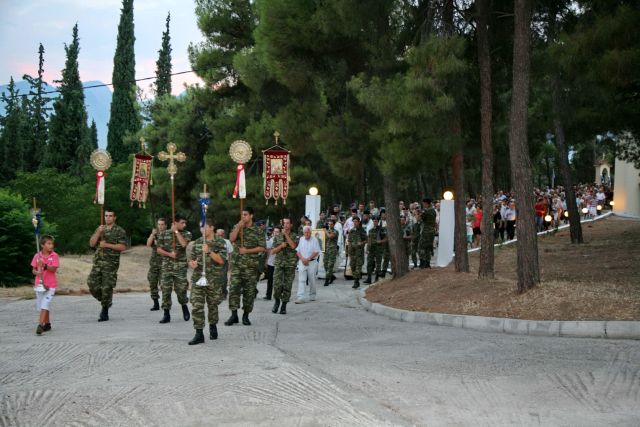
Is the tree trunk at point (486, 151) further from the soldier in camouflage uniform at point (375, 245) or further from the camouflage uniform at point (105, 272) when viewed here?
the camouflage uniform at point (105, 272)

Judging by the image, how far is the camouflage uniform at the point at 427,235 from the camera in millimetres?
20375

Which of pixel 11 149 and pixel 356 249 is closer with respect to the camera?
pixel 356 249

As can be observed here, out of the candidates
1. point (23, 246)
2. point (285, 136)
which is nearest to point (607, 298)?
point (285, 136)

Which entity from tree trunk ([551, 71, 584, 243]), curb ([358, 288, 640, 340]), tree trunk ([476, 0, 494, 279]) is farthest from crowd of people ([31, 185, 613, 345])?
tree trunk ([551, 71, 584, 243])

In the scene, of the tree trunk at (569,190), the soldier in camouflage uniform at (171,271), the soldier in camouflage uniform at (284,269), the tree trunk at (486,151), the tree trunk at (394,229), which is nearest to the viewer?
the soldier in camouflage uniform at (171,271)

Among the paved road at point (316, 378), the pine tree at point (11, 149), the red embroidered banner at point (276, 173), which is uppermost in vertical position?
the pine tree at point (11, 149)

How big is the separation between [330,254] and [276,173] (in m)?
3.01

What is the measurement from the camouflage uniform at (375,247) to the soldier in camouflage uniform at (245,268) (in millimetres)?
8254

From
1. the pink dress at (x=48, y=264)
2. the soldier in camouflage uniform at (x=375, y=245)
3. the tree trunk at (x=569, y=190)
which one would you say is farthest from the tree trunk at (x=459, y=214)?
the pink dress at (x=48, y=264)

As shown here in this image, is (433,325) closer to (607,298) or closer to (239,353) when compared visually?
(607,298)

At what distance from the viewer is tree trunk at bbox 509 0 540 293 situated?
12.3 m

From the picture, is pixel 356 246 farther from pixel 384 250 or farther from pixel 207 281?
pixel 207 281

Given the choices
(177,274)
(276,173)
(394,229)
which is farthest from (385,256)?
(177,274)

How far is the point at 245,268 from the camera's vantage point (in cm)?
1270
